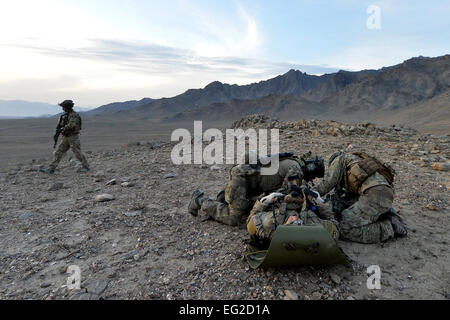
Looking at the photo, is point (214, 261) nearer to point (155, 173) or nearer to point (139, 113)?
point (155, 173)

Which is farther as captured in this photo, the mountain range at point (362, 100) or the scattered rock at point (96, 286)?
the mountain range at point (362, 100)

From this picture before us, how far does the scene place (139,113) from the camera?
247 ft

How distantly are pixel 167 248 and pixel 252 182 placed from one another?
120 cm

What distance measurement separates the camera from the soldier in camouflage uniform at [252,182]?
351cm

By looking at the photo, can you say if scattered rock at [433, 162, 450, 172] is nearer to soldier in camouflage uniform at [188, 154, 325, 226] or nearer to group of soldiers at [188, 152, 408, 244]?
group of soldiers at [188, 152, 408, 244]

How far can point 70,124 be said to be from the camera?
6973 mm

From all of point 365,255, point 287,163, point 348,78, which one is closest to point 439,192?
point 365,255

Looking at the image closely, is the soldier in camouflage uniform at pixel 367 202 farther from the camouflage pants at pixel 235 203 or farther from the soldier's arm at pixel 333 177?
the camouflage pants at pixel 235 203

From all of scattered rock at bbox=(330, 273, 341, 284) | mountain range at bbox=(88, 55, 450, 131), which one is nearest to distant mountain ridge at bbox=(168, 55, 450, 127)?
mountain range at bbox=(88, 55, 450, 131)

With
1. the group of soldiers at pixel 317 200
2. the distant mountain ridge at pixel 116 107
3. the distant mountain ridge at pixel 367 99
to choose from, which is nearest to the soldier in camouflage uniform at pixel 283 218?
the group of soldiers at pixel 317 200

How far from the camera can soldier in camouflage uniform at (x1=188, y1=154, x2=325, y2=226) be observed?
3.51 m

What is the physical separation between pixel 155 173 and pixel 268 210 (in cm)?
389

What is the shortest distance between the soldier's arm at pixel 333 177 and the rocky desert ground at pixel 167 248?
0.64 metres

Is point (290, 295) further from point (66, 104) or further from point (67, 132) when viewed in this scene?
point (66, 104)
